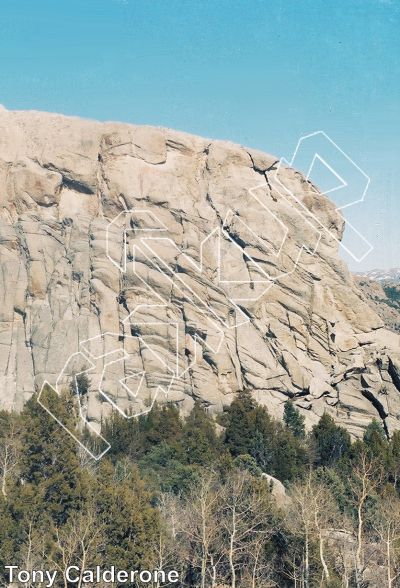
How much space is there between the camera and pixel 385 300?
143625 millimetres

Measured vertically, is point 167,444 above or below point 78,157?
below

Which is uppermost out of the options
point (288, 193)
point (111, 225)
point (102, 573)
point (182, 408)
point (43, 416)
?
point (288, 193)

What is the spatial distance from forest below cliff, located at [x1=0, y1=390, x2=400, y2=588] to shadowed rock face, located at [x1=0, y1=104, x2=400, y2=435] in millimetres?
13627

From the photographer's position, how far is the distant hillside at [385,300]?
119750 mm

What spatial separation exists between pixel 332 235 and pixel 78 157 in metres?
21.1

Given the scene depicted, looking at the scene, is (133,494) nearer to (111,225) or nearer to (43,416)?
(43,416)

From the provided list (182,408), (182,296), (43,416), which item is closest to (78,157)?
(182,296)

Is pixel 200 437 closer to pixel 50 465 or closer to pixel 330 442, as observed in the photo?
pixel 330 442

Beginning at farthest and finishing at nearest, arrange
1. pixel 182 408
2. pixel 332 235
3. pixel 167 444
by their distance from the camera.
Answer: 1. pixel 332 235
2. pixel 182 408
3. pixel 167 444

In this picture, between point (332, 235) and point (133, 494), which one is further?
point (332, 235)

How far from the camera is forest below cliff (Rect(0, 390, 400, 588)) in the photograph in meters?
26.8

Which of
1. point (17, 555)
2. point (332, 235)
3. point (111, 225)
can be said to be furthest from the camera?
point (332, 235)

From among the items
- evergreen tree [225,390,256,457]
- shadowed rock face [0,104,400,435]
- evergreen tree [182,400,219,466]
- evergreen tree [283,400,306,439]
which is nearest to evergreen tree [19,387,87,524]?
evergreen tree [182,400,219,466]

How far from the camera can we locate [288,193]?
62.0 m
